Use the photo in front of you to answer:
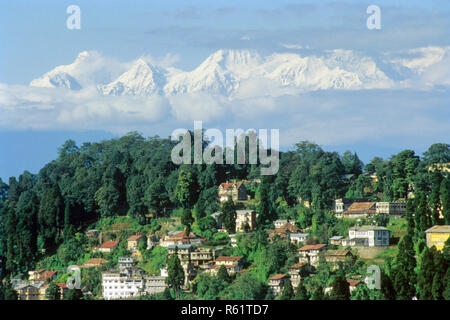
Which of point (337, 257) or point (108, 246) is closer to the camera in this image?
point (337, 257)

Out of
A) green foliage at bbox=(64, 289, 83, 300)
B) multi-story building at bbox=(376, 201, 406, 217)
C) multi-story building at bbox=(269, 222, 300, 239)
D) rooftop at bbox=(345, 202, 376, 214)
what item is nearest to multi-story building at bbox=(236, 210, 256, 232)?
multi-story building at bbox=(269, 222, 300, 239)

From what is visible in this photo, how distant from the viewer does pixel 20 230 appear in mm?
52156

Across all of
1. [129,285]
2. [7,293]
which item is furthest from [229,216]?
[7,293]

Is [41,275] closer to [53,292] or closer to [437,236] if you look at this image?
[53,292]

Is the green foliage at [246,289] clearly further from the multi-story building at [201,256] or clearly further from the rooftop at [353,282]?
the multi-story building at [201,256]

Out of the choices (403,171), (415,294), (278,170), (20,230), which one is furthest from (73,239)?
(415,294)

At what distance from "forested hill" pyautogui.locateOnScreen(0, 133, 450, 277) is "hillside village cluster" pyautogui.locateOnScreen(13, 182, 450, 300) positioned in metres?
1.18

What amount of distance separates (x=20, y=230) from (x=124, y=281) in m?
8.77

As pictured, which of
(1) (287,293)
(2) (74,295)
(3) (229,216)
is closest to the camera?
(1) (287,293)

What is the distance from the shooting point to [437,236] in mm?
41688

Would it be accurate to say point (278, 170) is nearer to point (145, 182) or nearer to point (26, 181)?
point (145, 182)

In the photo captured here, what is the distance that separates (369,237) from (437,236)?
3.04m

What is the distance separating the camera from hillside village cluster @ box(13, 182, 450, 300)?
141 feet

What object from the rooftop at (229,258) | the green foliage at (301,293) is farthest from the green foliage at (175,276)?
the green foliage at (301,293)
